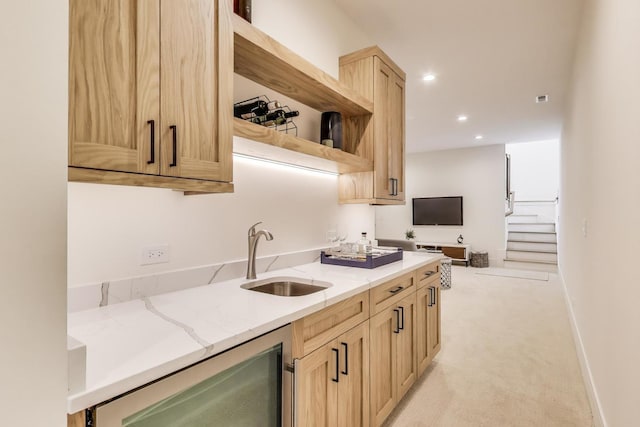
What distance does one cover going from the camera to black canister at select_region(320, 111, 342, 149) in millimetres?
2312

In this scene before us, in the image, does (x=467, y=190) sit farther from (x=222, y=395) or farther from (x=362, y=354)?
(x=222, y=395)

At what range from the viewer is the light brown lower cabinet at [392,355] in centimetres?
176

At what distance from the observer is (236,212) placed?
1837 millimetres

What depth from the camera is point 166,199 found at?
1.51 m

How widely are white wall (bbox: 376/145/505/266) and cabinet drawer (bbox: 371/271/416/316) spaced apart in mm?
6270

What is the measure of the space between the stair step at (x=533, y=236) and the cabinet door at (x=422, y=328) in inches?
269

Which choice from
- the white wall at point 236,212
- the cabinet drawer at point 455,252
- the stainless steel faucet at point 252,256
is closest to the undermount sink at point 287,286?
the stainless steel faucet at point 252,256

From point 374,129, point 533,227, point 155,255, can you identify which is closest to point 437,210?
point 533,227

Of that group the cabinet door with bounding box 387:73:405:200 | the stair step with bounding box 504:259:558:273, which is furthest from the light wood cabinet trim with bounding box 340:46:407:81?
the stair step with bounding box 504:259:558:273
